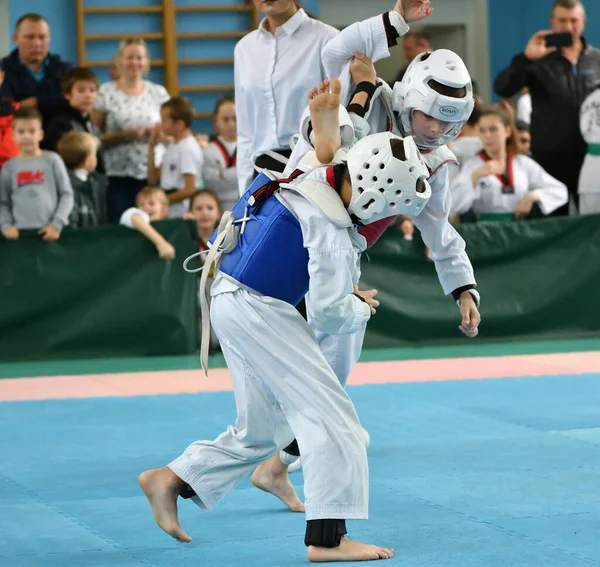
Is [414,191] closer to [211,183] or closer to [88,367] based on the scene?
[88,367]

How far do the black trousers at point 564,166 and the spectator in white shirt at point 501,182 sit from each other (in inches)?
14.7

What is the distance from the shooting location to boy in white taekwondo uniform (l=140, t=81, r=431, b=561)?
3752 mm

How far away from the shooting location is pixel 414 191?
3.79 m

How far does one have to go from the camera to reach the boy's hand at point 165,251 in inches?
365

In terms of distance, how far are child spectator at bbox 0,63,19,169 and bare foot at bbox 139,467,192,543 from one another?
19.1 feet

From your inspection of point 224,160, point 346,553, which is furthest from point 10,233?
point 346,553

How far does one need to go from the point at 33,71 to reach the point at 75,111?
24.0 inches

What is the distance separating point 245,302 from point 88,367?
5.25m

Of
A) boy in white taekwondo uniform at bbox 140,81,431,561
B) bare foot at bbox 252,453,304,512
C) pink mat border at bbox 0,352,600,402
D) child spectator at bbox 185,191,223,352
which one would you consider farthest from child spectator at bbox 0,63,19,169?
boy in white taekwondo uniform at bbox 140,81,431,561

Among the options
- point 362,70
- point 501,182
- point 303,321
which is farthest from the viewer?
point 501,182

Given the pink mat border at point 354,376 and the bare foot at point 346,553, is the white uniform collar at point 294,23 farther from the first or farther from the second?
the pink mat border at point 354,376

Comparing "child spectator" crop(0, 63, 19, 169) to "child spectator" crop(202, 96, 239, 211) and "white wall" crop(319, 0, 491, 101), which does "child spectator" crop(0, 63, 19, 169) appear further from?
"white wall" crop(319, 0, 491, 101)

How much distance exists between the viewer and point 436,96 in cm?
430

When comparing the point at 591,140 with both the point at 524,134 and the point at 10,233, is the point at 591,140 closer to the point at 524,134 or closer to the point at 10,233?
the point at 524,134
